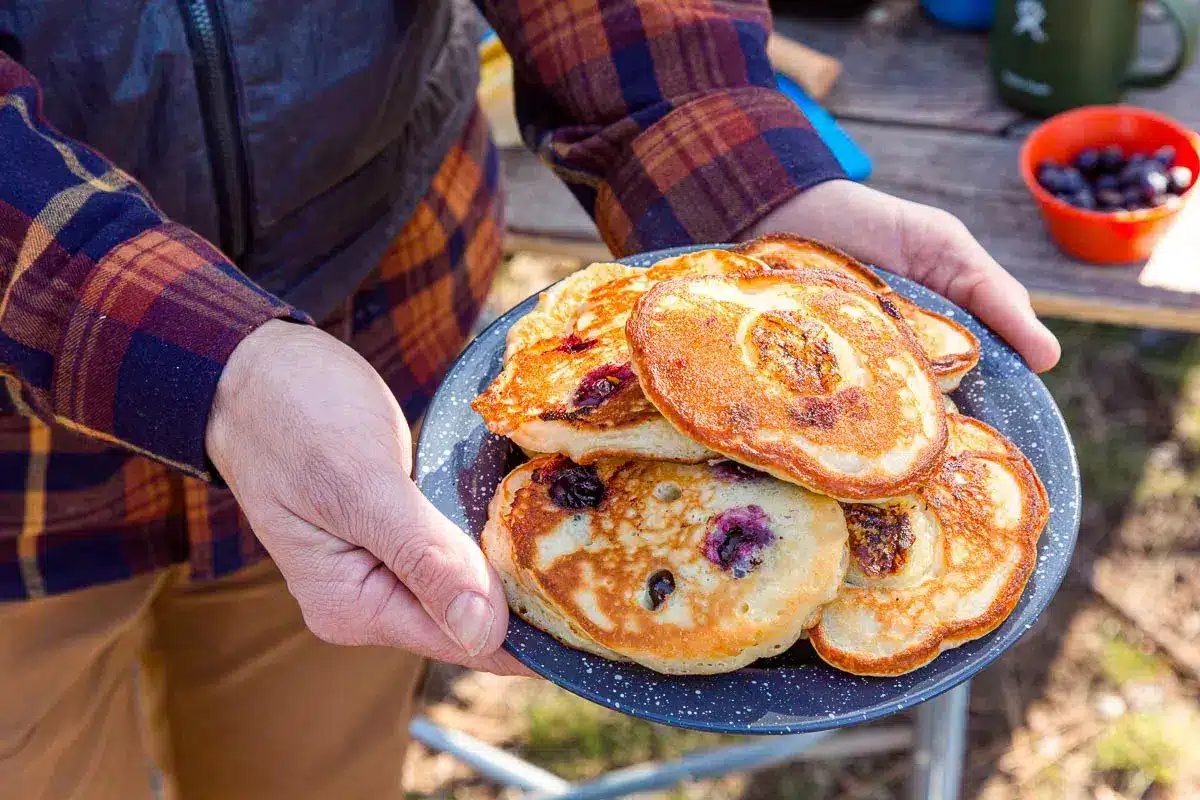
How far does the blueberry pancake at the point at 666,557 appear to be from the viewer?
113cm

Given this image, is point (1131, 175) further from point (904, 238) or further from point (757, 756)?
point (757, 756)

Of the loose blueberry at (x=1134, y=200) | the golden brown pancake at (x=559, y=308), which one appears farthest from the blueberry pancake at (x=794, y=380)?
the loose blueberry at (x=1134, y=200)

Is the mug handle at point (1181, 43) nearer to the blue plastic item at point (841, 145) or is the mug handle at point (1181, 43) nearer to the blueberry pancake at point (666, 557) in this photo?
the blue plastic item at point (841, 145)

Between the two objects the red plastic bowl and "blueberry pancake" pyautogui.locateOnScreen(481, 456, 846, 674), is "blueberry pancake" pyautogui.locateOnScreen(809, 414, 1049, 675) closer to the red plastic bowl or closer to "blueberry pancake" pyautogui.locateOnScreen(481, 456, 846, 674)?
"blueberry pancake" pyautogui.locateOnScreen(481, 456, 846, 674)

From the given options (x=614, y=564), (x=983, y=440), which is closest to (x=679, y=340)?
(x=614, y=564)

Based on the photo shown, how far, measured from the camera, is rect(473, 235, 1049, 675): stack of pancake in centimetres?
112

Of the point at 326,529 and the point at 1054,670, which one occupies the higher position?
the point at 326,529

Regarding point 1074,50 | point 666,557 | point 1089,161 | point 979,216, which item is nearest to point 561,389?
point 666,557

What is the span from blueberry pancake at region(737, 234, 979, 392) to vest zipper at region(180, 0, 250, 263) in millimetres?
662

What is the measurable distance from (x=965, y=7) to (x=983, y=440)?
163 cm

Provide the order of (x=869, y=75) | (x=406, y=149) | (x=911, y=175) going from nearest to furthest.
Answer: (x=406, y=149) → (x=911, y=175) → (x=869, y=75)

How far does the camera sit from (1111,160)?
82.7 inches

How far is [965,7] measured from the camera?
2.58m

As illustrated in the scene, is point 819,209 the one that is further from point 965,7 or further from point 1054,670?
point 1054,670
